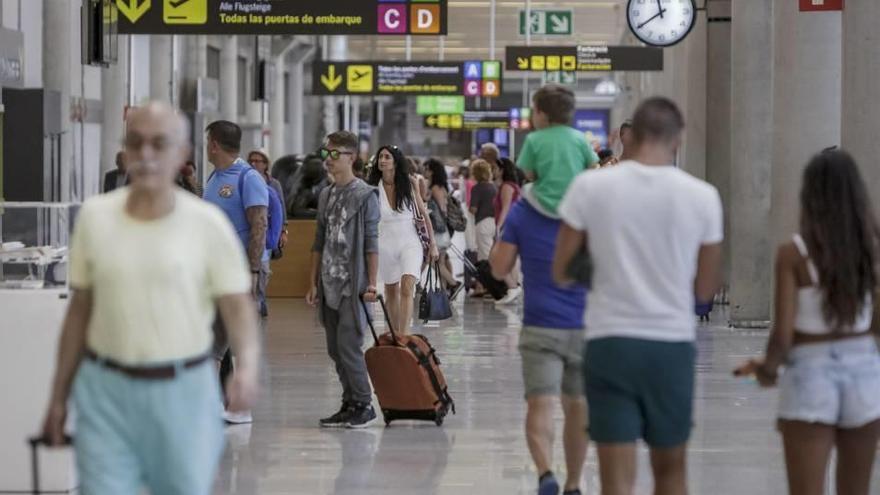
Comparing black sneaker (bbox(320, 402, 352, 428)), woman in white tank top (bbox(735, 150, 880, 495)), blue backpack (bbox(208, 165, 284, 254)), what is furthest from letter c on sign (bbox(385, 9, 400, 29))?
woman in white tank top (bbox(735, 150, 880, 495))

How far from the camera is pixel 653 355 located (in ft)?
19.0

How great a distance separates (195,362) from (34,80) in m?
20.3

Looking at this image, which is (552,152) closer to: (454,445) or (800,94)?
(454,445)

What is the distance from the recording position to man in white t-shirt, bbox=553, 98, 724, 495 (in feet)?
19.0

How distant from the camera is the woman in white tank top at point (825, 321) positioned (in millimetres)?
6098

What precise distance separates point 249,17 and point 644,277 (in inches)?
597

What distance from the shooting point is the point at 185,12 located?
66.5 ft

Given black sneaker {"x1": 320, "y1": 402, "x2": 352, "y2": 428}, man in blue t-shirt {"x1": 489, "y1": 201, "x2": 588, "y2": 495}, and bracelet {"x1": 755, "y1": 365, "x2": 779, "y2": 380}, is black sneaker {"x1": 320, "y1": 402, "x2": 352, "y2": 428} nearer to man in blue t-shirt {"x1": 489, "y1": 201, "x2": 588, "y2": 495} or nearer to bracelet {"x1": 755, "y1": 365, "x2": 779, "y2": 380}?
man in blue t-shirt {"x1": 489, "y1": 201, "x2": 588, "y2": 495}

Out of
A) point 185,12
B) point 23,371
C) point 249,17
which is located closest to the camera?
point 23,371

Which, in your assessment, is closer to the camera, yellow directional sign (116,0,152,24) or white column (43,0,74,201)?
yellow directional sign (116,0,152,24)

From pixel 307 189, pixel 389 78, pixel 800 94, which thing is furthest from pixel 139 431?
pixel 389 78

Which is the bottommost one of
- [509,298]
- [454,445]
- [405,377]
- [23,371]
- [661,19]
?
[509,298]

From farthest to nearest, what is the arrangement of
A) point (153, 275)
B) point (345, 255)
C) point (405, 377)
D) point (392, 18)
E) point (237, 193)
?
point (392, 18)
point (405, 377)
point (237, 193)
point (345, 255)
point (153, 275)

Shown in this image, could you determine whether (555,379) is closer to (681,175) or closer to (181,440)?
(681,175)
